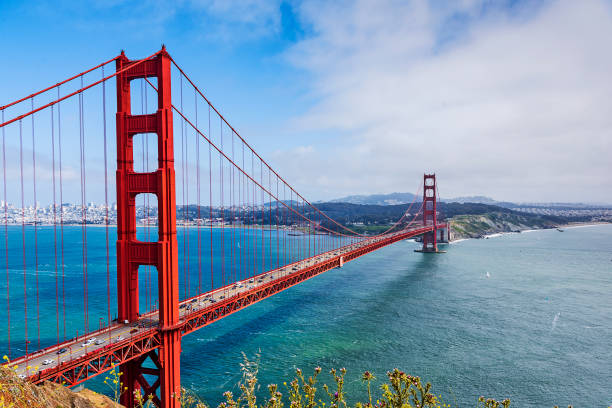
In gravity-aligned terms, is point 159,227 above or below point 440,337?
above

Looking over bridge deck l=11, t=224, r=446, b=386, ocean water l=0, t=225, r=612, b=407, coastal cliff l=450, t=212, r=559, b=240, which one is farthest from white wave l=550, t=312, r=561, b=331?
coastal cliff l=450, t=212, r=559, b=240

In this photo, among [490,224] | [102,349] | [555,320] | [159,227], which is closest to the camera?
[102,349]

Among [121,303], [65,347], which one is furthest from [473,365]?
[65,347]

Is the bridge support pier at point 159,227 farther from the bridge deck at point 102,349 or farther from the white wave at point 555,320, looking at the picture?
the white wave at point 555,320

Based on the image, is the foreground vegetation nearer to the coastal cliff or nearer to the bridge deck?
the bridge deck

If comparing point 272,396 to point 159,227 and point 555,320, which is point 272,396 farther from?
point 555,320

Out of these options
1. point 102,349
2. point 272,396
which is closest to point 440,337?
point 102,349
